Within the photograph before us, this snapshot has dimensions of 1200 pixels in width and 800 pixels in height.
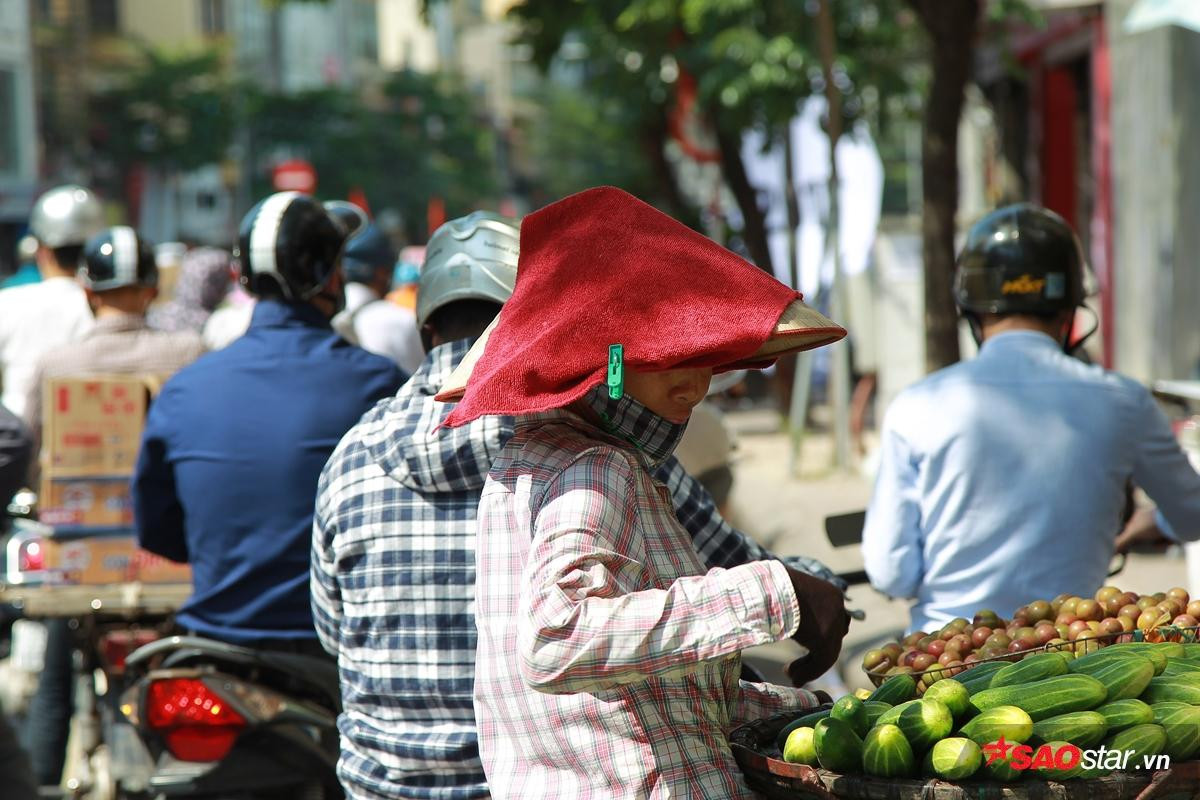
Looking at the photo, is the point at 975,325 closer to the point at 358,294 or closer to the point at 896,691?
the point at 896,691

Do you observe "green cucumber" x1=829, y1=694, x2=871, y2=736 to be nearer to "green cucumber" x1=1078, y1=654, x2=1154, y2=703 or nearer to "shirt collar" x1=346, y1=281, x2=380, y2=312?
"green cucumber" x1=1078, y1=654, x2=1154, y2=703

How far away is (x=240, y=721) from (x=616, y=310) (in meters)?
2.08

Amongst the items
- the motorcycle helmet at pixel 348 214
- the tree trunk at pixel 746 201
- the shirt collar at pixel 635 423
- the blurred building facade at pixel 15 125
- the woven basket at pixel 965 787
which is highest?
the blurred building facade at pixel 15 125

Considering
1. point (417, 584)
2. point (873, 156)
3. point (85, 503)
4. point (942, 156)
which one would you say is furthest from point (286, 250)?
point (873, 156)

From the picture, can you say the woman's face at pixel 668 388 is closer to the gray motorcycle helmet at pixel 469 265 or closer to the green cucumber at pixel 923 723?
the green cucumber at pixel 923 723

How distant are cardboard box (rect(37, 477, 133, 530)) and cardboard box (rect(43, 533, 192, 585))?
2.0 inches

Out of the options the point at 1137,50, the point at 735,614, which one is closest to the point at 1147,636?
the point at 735,614

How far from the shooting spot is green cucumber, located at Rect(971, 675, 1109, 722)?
2225 millimetres

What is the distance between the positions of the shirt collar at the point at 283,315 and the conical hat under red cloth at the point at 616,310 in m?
1.98

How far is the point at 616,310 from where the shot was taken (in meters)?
2.19

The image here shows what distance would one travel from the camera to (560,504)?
216cm

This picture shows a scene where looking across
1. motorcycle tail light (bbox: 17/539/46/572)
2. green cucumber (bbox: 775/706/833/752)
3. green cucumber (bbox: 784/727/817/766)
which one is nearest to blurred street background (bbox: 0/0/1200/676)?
green cucumber (bbox: 775/706/833/752)

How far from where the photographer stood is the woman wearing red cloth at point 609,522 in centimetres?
209

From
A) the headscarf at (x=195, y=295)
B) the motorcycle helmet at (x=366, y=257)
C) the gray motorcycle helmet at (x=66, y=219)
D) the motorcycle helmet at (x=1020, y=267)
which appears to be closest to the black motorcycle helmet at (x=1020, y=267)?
the motorcycle helmet at (x=1020, y=267)
